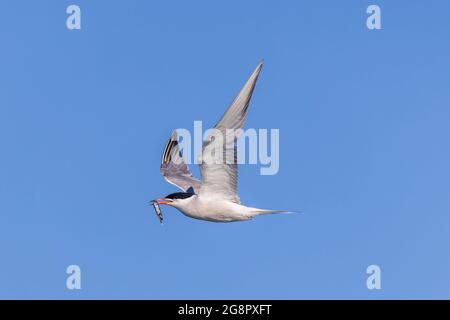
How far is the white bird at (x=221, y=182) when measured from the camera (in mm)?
12633

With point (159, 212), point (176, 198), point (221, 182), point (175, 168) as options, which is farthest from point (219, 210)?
point (175, 168)

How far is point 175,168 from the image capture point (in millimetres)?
18094

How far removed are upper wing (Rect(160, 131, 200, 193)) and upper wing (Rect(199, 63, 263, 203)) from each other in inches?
109

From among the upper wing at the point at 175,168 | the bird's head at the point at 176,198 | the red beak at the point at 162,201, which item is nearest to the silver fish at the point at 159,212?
the red beak at the point at 162,201

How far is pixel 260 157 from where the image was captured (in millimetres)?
13703

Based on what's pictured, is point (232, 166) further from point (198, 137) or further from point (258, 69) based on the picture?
point (258, 69)

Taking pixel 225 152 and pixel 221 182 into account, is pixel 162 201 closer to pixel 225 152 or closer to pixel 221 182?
pixel 221 182

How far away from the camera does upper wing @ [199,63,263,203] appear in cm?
1241

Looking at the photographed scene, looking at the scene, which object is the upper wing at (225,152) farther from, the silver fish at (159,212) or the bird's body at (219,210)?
the silver fish at (159,212)

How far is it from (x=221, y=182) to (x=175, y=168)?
13.7ft

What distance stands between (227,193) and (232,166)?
28.6 inches

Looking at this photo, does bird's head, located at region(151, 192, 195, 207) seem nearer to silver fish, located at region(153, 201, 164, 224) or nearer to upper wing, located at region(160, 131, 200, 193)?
silver fish, located at region(153, 201, 164, 224)

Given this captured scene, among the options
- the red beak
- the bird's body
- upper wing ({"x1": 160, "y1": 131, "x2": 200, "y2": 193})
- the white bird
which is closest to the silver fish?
the white bird

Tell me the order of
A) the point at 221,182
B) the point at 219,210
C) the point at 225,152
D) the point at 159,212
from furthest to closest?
the point at 159,212
the point at 219,210
the point at 221,182
the point at 225,152
